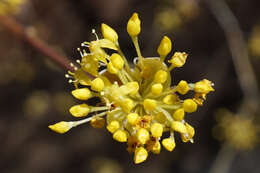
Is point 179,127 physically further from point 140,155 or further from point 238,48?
point 238,48

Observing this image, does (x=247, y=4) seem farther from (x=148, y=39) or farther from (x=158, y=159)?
(x=158, y=159)

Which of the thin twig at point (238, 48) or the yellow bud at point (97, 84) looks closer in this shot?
the yellow bud at point (97, 84)

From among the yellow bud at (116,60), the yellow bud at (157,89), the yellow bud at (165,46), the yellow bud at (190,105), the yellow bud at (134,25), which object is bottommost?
the yellow bud at (190,105)

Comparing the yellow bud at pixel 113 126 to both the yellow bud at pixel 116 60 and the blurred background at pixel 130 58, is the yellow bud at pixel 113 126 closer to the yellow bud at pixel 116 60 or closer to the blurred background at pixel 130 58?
the yellow bud at pixel 116 60

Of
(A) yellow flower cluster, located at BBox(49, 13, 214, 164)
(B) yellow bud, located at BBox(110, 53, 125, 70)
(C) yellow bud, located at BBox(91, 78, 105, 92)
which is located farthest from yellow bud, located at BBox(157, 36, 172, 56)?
(C) yellow bud, located at BBox(91, 78, 105, 92)

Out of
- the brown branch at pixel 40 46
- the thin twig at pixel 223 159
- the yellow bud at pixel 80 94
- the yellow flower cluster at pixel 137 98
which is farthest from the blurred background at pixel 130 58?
the yellow bud at pixel 80 94

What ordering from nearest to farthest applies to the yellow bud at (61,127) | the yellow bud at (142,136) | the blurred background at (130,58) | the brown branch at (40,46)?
the yellow bud at (142,136) < the yellow bud at (61,127) < the brown branch at (40,46) < the blurred background at (130,58)
